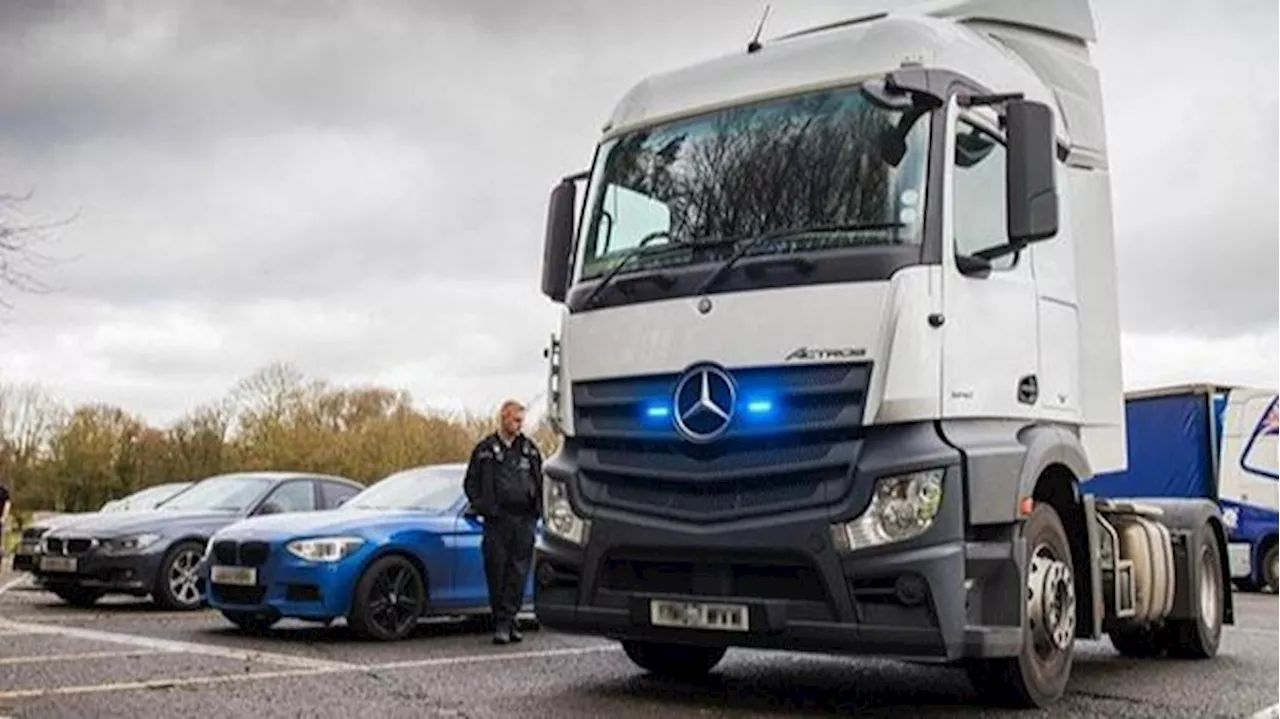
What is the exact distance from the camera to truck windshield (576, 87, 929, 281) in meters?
6.31

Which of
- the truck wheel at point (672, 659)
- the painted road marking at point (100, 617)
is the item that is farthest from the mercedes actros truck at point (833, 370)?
the painted road marking at point (100, 617)

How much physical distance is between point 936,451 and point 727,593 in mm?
1182

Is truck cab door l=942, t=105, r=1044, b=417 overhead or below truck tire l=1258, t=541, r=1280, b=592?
overhead

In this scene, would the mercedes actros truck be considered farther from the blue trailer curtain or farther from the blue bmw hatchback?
the blue trailer curtain

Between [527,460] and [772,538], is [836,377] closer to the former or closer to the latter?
[772,538]

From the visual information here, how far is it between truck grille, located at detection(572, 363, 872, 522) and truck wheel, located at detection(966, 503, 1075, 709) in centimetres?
108

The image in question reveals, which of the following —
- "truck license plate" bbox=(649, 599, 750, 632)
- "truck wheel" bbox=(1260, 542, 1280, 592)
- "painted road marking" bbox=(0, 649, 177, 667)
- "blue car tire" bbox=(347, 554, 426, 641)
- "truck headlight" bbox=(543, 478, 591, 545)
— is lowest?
"truck wheel" bbox=(1260, 542, 1280, 592)

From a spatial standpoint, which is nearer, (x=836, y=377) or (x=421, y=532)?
(x=836, y=377)

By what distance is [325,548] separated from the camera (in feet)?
33.4

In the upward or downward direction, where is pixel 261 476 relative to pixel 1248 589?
upward

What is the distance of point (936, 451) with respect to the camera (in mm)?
5949

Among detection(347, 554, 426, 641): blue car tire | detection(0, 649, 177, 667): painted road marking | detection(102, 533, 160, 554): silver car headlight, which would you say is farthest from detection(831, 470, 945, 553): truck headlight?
detection(102, 533, 160, 554): silver car headlight

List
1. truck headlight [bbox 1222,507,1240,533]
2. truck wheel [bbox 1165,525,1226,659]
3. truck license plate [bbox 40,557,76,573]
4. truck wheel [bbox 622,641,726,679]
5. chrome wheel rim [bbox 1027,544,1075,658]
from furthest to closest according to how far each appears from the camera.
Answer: truck headlight [bbox 1222,507,1240,533] < truck license plate [bbox 40,557,76,573] < truck wheel [bbox 1165,525,1226,659] < truck wheel [bbox 622,641,726,679] < chrome wheel rim [bbox 1027,544,1075,658]

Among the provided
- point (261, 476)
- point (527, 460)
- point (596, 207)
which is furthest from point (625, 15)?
point (261, 476)
